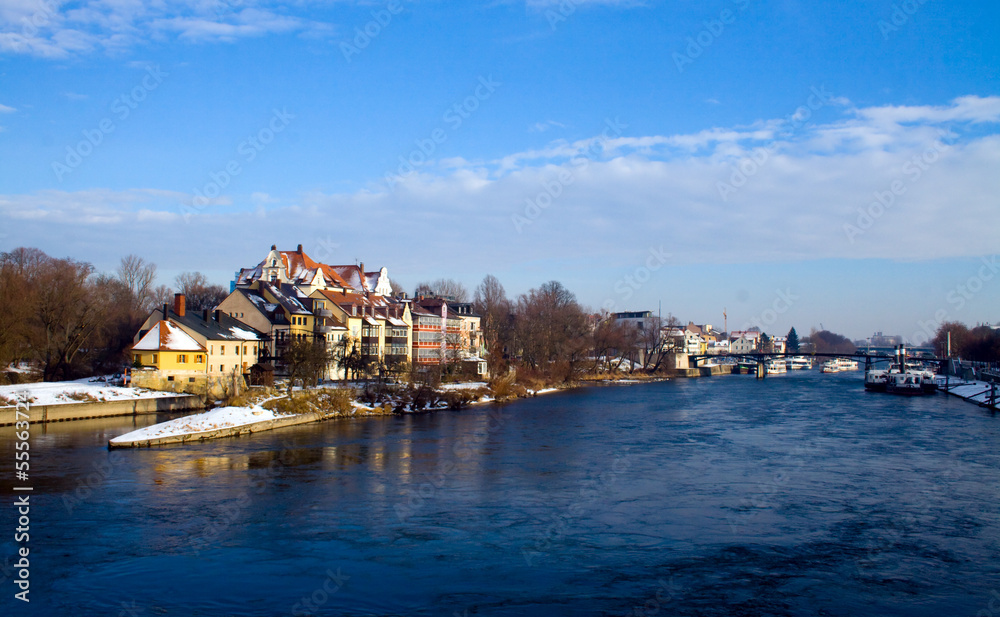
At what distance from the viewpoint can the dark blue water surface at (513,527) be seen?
11539 mm

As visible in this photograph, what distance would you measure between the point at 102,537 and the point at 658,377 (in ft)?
277

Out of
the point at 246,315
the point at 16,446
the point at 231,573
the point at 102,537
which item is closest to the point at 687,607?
the point at 231,573

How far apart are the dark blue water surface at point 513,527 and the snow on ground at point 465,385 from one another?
2021 cm

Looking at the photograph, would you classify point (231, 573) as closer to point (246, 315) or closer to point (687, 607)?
point (687, 607)

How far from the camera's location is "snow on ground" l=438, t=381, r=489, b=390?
162ft

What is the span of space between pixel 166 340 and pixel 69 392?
6.27 meters

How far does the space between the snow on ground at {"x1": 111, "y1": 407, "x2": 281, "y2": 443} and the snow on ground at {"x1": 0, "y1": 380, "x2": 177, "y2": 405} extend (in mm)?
8457

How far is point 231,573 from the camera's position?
12.6 meters

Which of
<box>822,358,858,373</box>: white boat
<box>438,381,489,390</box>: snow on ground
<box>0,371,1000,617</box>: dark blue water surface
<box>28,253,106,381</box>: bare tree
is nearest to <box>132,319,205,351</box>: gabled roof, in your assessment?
<box>28,253,106,381</box>: bare tree

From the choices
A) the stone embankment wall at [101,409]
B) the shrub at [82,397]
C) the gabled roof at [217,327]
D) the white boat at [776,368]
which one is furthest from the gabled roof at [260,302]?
the white boat at [776,368]

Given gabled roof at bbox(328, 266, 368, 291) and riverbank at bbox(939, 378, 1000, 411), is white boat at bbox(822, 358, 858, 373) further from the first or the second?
gabled roof at bbox(328, 266, 368, 291)

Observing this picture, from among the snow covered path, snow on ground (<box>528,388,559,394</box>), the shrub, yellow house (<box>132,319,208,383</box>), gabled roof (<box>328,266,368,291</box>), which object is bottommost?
Answer: snow on ground (<box>528,388,559,394</box>)

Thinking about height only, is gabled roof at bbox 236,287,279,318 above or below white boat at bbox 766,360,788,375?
above

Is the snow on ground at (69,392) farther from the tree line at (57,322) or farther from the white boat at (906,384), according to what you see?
the white boat at (906,384)
